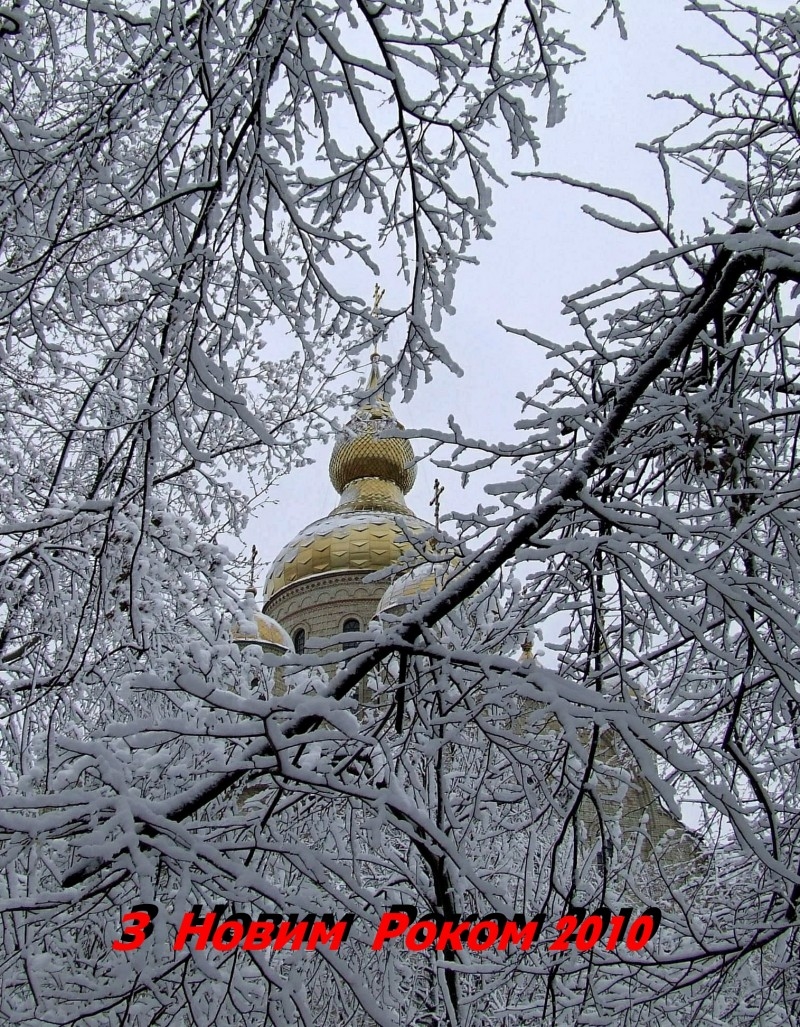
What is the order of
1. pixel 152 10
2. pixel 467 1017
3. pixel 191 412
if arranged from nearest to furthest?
pixel 152 10
pixel 467 1017
pixel 191 412

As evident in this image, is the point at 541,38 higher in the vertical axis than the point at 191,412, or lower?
higher

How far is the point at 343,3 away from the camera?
9.36 feet

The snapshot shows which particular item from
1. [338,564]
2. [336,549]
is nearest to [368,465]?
[336,549]

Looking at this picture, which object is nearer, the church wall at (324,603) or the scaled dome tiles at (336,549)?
the church wall at (324,603)

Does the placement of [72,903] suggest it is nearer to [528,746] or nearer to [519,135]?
[528,746]

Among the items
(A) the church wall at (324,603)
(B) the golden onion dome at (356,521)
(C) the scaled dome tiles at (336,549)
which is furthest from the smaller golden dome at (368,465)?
(A) the church wall at (324,603)

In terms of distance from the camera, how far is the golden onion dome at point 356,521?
27953 millimetres

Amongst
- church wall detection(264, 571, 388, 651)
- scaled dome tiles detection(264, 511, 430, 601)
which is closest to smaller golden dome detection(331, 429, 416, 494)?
scaled dome tiles detection(264, 511, 430, 601)

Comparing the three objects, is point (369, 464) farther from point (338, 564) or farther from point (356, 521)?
point (338, 564)

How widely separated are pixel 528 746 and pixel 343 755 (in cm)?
48

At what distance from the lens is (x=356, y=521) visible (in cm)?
2855

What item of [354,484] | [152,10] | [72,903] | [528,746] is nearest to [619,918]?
[528,746]

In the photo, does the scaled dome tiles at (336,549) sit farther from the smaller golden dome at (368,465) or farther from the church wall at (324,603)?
the smaller golden dome at (368,465)

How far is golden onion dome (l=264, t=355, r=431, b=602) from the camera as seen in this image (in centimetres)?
2795
